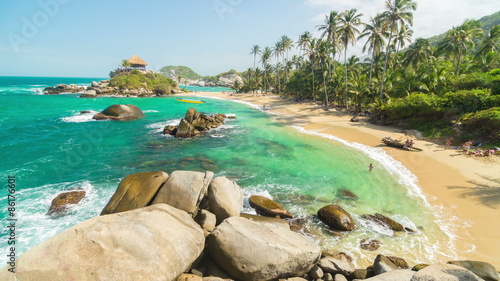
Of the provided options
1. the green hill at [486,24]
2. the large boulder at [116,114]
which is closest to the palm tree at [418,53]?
the large boulder at [116,114]

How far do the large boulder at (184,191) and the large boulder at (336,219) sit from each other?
6.89 metres

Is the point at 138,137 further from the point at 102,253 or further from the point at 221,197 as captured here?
the point at 102,253

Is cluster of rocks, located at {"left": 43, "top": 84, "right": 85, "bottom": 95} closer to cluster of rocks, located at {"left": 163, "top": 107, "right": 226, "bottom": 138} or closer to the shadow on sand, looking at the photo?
cluster of rocks, located at {"left": 163, "top": 107, "right": 226, "bottom": 138}

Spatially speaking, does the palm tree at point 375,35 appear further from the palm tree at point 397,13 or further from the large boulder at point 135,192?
the large boulder at point 135,192

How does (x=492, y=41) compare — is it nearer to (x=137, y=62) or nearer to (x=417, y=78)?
(x=417, y=78)

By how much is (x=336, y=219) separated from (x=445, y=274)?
6024 mm

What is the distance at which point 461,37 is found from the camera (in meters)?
38.2

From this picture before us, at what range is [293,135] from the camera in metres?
32.2

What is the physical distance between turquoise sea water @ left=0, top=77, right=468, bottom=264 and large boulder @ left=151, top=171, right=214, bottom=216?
5357 millimetres

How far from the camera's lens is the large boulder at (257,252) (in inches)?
286

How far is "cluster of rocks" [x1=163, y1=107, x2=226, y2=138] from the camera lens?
30.8 metres

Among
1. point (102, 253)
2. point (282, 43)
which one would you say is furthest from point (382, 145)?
point (282, 43)

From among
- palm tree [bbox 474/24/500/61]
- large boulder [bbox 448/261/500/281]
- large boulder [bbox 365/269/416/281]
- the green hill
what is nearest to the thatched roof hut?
palm tree [bbox 474/24/500/61]

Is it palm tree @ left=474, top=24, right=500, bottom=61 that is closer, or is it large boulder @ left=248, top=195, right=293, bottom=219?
large boulder @ left=248, top=195, right=293, bottom=219
